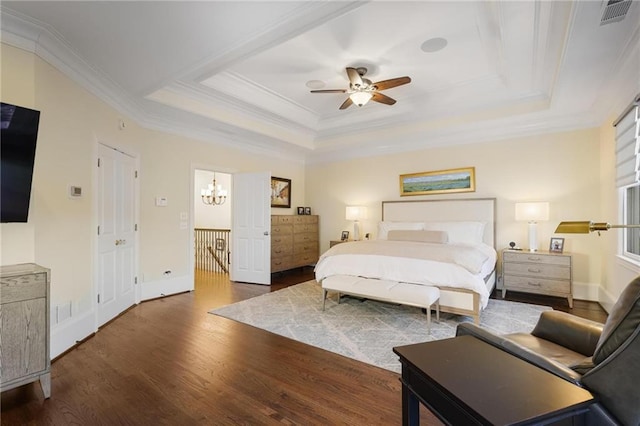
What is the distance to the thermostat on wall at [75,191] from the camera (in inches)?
119

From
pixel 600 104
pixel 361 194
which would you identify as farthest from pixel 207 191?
pixel 600 104

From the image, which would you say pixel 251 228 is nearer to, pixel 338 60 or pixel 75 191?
pixel 75 191

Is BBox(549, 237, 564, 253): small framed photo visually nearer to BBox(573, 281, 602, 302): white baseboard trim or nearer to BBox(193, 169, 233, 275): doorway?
BBox(573, 281, 602, 302): white baseboard trim

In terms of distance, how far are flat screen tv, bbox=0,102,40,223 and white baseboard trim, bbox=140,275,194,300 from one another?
7.91 feet

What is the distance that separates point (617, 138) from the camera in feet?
11.7

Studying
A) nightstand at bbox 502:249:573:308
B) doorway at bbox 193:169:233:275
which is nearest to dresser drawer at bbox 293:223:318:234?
doorway at bbox 193:169:233:275

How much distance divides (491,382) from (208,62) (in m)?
3.49

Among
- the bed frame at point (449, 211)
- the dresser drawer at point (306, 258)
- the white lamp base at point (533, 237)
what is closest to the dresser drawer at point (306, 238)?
the dresser drawer at point (306, 258)

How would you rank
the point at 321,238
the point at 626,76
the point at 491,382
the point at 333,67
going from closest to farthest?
the point at 491,382 → the point at 626,76 → the point at 333,67 → the point at 321,238

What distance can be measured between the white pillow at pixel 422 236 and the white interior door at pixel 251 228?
242cm

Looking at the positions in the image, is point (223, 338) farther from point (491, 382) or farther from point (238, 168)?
point (238, 168)

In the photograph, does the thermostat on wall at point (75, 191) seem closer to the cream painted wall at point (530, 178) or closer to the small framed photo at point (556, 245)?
the cream painted wall at point (530, 178)

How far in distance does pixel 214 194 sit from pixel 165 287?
184 inches

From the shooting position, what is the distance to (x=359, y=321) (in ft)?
11.8
